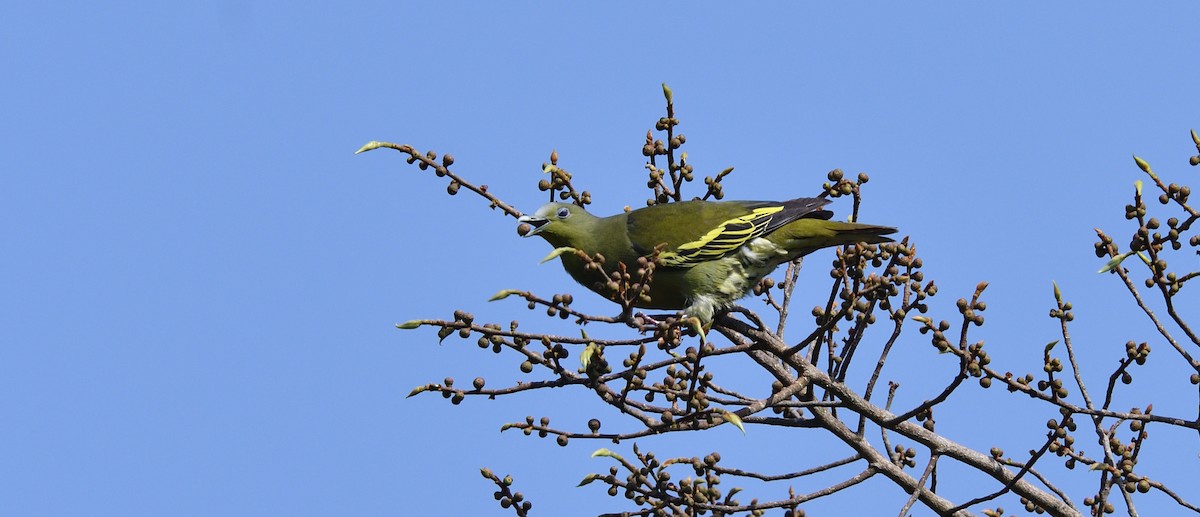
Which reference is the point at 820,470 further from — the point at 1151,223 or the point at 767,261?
the point at 1151,223

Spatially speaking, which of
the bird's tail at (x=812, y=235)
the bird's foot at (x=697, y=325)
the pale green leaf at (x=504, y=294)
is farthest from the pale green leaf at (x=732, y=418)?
the bird's tail at (x=812, y=235)

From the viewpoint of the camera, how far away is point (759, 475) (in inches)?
248

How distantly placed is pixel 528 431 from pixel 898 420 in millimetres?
2005

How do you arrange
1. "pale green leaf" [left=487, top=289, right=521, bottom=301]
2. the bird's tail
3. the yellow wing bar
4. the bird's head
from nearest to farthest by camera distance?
"pale green leaf" [left=487, top=289, right=521, bottom=301]
the bird's tail
the yellow wing bar
the bird's head

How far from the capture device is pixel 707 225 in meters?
7.32

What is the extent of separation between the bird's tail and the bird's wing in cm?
8

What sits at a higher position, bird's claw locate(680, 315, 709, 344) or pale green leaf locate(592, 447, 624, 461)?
bird's claw locate(680, 315, 709, 344)

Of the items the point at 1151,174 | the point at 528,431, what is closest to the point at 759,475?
the point at 528,431

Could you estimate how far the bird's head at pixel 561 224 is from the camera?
7320 mm

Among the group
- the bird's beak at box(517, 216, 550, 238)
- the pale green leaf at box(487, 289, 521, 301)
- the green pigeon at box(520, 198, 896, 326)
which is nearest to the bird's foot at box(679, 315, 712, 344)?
the pale green leaf at box(487, 289, 521, 301)

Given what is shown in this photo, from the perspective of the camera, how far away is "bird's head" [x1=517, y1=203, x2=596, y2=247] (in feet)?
24.0

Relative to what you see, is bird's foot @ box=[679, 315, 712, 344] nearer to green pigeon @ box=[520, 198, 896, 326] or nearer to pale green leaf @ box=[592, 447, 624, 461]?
pale green leaf @ box=[592, 447, 624, 461]

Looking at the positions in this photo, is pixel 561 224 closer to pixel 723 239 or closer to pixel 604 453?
pixel 723 239

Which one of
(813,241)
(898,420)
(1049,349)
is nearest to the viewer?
(1049,349)
